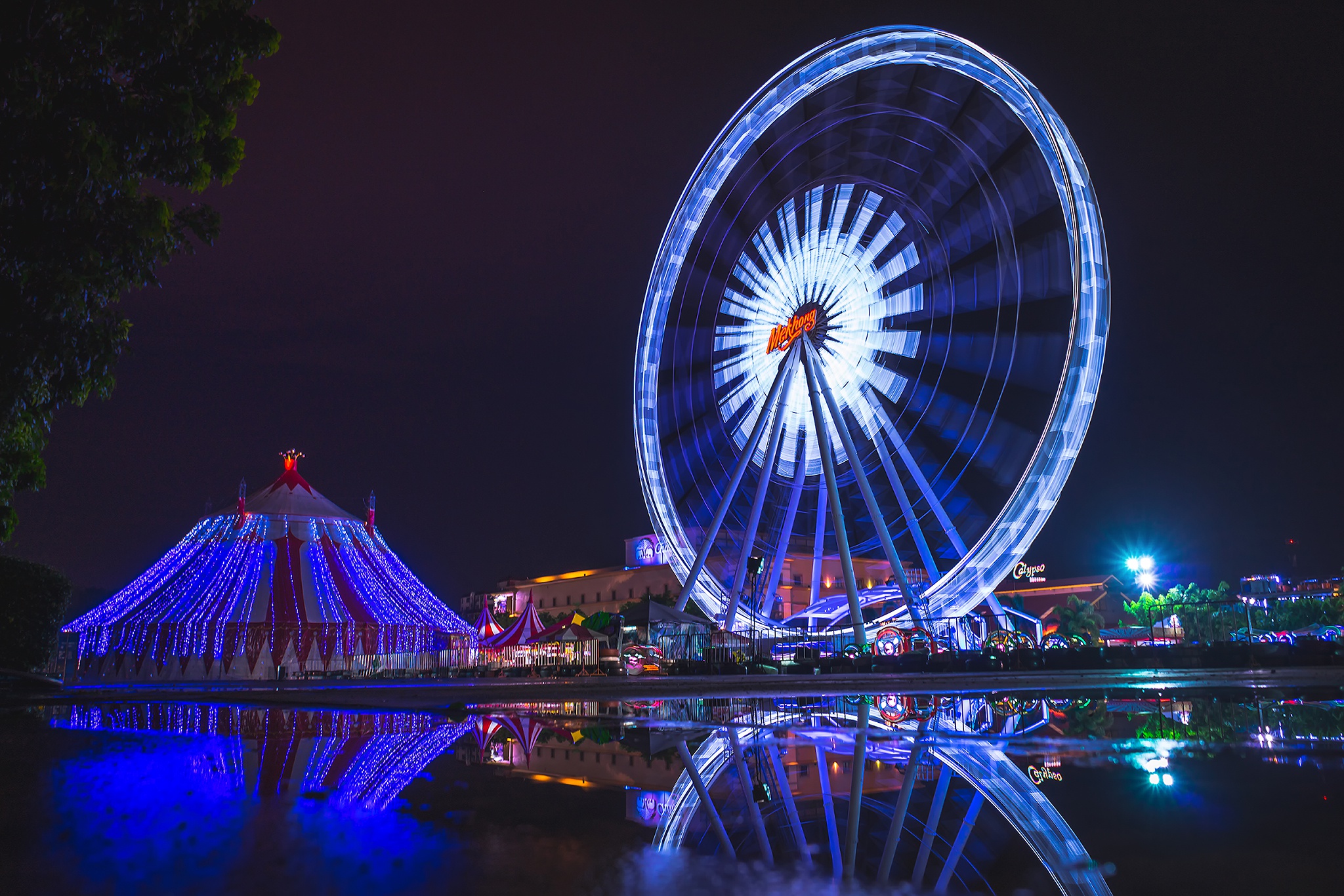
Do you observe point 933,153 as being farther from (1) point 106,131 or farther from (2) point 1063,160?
(1) point 106,131

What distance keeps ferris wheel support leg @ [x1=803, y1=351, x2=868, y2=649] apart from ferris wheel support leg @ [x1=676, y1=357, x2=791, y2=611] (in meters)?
1.14

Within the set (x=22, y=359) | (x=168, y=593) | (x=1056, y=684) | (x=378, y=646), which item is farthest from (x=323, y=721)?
(x=168, y=593)

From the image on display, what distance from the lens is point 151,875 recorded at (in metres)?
2.52

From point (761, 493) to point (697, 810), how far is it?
22.5 m

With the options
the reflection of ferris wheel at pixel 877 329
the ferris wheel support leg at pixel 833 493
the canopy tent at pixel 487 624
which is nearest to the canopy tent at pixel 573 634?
the reflection of ferris wheel at pixel 877 329

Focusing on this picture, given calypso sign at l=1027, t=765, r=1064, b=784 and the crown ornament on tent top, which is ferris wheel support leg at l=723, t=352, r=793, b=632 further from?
calypso sign at l=1027, t=765, r=1064, b=784

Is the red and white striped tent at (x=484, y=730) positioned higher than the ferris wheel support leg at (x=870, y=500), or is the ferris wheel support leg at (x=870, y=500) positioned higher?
the ferris wheel support leg at (x=870, y=500)

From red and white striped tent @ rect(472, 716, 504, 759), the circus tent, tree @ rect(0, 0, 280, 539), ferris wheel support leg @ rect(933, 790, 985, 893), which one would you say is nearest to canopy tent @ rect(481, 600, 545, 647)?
the circus tent

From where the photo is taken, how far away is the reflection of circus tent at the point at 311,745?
4188 millimetres

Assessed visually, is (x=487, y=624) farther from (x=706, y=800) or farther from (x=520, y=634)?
(x=706, y=800)

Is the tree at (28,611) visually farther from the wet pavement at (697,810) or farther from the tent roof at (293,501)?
the wet pavement at (697,810)

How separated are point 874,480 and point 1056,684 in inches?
471

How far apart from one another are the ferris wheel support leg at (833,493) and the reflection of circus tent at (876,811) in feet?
61.5

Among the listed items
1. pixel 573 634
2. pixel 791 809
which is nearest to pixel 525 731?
pixel 791 809
